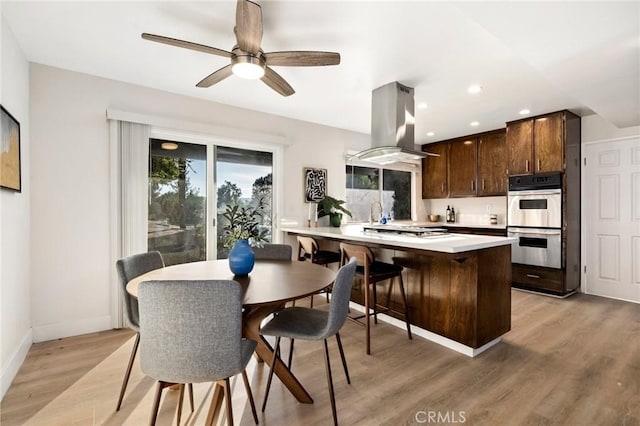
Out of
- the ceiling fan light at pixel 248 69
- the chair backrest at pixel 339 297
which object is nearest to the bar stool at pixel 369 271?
the chair backrest at pixel 339 297

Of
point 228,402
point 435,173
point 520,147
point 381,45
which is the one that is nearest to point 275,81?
point 381,45

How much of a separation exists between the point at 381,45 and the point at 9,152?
2814 mm

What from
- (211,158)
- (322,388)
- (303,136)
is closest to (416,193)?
(303,136)

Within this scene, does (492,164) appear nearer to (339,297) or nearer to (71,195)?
(339,297)

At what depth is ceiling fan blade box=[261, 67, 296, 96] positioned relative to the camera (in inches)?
89.0

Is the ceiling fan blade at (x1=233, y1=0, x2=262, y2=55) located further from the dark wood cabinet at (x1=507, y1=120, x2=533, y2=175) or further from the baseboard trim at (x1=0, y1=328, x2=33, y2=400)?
the dark wood cabinet at (x1=507, y1=120, x2=533, y2=175)

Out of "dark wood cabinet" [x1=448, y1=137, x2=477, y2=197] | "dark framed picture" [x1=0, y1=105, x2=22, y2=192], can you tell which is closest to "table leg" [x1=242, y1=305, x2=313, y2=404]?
"dark framed picture" [x1=0, y1=105, x2=22, y2=192]

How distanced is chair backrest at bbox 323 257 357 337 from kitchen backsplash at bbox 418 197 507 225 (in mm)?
4689

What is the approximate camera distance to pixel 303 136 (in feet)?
15.2

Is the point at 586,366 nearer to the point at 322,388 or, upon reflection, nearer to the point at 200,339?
the point at 322,388

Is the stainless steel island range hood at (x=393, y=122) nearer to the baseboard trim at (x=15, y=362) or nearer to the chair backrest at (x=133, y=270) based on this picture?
the chair backrest at (x=133, y=270)

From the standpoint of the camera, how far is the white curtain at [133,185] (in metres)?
3.17

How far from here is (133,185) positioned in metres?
3.21

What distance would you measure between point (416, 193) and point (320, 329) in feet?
16.4
